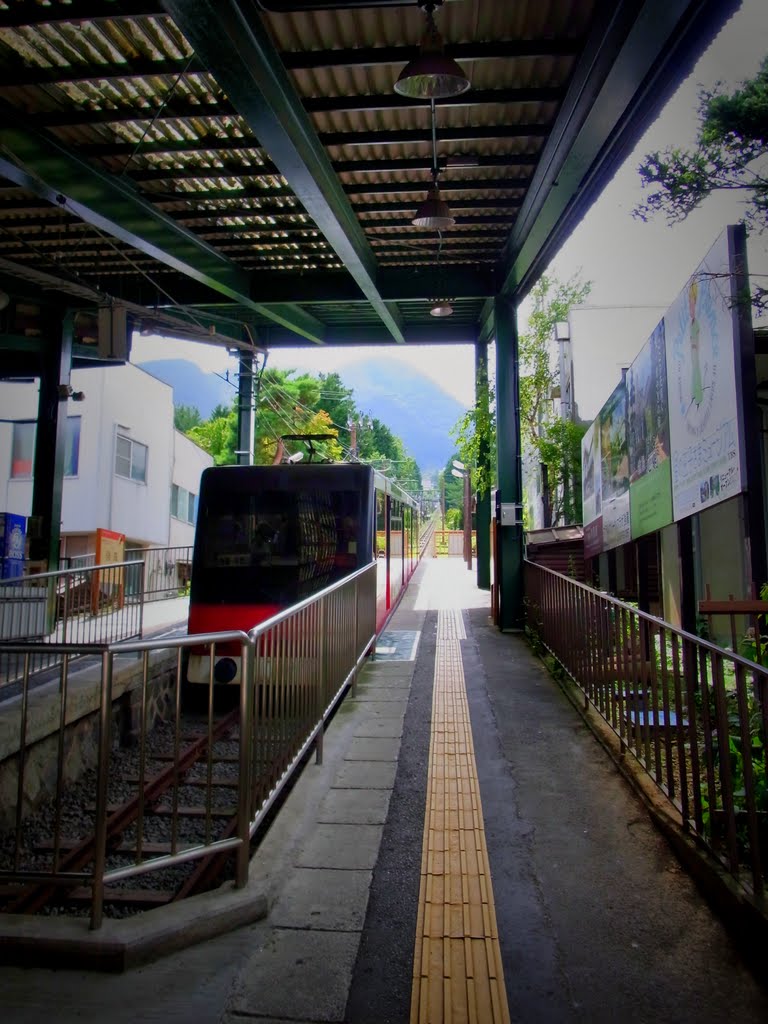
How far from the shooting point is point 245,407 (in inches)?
580

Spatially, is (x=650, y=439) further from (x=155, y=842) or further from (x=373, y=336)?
(x=373, y=336)

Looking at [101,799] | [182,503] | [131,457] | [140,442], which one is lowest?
[101,799]

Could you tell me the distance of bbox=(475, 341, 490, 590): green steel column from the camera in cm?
1302

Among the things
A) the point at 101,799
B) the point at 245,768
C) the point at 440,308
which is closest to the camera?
the point at 101,799

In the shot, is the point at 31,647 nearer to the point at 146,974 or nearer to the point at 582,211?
the point at 146,974

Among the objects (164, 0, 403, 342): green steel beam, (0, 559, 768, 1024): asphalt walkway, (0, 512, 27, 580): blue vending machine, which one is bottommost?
(0, 559, 768, 1024): asphalt walkway

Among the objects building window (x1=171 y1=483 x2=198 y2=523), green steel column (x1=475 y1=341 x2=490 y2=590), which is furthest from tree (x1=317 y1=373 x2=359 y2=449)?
green steel column (x1=475 y1=341 x2=490 y2=590)

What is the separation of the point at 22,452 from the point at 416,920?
21579mm

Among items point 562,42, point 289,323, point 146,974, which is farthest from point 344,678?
point 289,323

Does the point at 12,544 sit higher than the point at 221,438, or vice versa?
the point at 221,438

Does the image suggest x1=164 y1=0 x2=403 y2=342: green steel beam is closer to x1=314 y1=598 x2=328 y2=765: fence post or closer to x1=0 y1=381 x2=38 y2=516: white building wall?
x1=314 y1=598 x2=328 y2=765: fence post

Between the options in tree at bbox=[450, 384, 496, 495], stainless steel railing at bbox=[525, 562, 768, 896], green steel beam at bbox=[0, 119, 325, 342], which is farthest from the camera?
tree at bbox=[450, 384, 496, 495]

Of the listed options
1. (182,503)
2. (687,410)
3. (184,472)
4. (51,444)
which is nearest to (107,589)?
(51,444)

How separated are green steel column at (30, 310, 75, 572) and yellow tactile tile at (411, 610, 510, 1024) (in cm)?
792
